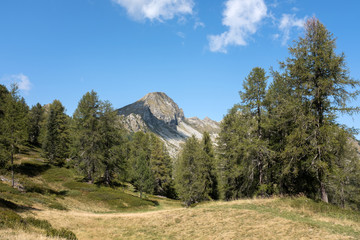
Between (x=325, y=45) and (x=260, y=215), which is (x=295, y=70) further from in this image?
(x=260, y=215)

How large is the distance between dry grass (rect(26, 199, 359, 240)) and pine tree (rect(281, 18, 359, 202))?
4.45 m

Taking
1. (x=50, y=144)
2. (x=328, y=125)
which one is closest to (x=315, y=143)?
(x=328, y=125)

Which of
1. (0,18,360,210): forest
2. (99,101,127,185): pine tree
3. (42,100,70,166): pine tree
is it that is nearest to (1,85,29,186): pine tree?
(0,18,360,210): forest

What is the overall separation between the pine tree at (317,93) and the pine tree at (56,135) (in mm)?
46597

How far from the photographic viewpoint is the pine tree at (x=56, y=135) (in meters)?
50.9

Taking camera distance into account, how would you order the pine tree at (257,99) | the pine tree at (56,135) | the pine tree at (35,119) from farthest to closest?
the pine tree at (35,119)
the pine tree at (56,135)
the pine tree at (257,99)

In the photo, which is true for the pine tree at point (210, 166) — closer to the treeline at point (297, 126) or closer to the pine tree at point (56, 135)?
the treeline at point (297, 126)

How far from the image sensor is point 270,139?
24250mm

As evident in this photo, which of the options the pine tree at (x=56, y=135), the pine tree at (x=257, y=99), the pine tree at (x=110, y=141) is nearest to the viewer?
the pine tree at (x=257, y=99)

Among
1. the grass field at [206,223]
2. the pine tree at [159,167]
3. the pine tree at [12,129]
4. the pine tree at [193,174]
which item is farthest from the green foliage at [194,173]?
the pine tree at [12,129]

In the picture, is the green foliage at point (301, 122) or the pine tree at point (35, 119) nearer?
the green foliage at point (301, 122)

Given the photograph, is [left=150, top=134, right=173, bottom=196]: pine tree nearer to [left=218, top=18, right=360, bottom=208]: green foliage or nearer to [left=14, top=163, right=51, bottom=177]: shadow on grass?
[left=14, top=163, right=51, bottom=177]: shadow on grass

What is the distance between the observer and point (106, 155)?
147ft

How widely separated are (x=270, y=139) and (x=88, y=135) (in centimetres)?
3251
